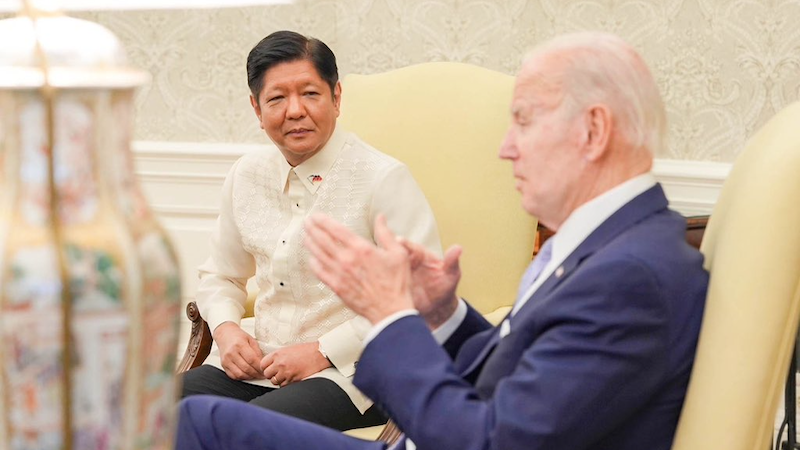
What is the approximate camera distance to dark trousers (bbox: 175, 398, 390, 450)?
1.78 m

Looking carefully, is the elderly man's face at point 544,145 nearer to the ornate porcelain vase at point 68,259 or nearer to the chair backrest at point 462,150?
the ornate porcelain vase at point 68,259

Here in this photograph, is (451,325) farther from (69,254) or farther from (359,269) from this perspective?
(69,254)

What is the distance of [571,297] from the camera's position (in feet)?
4.56

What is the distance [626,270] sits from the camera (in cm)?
138

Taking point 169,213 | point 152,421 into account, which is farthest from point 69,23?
point 169,213

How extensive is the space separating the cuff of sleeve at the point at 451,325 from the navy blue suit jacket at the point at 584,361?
241mm

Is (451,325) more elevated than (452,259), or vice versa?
(452,259)

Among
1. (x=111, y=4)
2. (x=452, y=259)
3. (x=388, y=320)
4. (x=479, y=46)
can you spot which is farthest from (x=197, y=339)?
(x=111, y=4)

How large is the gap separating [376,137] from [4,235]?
1.87m

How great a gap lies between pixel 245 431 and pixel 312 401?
40 cm

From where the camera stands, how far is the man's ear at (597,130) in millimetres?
1469

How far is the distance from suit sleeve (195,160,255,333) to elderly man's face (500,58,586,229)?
1168 mm

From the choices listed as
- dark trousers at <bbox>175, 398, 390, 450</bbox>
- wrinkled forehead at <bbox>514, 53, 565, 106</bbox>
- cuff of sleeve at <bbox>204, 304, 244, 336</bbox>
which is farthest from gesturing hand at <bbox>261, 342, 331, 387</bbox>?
wrinkled forehead at <bbox>514, 53, 565, 106</bbox>

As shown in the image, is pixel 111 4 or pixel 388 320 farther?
pixel 388 320
